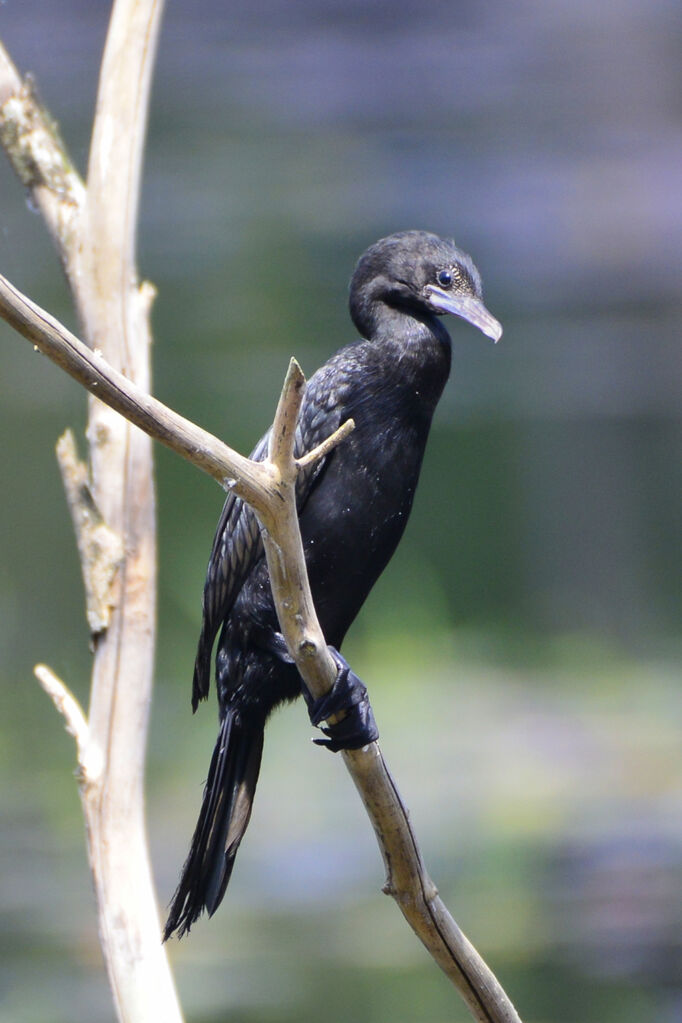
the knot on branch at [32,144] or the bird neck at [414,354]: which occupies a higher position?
the knot on branch at [32,144]

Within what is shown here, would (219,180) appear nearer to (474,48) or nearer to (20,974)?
(474,48)

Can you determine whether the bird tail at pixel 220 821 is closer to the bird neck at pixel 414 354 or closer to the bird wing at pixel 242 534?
the bird wing at pixel 242 534

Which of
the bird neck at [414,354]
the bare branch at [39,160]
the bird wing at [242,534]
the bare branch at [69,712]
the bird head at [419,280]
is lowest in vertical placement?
the bare branch at [69,712]

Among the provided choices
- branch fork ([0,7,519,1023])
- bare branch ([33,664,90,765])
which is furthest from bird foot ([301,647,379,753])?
bare branch ([33,664,90,765])

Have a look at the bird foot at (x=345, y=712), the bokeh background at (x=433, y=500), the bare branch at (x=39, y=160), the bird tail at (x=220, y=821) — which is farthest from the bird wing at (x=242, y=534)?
the bokeh background at (x=433, y=500)

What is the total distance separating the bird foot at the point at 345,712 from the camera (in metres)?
1.48

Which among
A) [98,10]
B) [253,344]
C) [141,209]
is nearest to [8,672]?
[253,344]

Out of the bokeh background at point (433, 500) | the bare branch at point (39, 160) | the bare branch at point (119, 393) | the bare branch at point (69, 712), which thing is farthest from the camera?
the bokeh background at point (433, 500)

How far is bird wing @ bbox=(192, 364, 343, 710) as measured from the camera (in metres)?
1.76

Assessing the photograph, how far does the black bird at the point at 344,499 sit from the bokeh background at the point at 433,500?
1988mm

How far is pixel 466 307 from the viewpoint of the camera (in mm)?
1734

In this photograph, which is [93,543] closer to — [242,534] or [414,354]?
[242,534]

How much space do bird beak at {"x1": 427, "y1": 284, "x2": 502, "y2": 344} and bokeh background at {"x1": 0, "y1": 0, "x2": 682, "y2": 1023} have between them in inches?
82.8

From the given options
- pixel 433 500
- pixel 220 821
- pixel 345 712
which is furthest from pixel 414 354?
pixel 433 500
